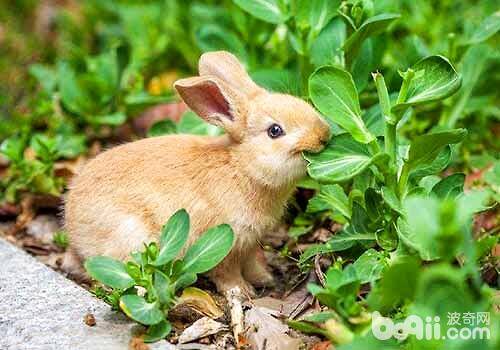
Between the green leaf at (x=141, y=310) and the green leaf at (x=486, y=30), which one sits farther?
the green leaf at (x=486, y=30)

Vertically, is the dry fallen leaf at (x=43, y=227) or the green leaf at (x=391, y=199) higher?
the green leaf at (x=391, y=199)

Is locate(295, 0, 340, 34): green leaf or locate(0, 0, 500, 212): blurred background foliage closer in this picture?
locate(295, 0, 340, 34): green leaf

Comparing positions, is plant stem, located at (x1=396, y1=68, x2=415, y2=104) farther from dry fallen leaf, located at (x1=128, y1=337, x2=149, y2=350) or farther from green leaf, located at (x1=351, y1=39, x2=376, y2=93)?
dry fallen leaf, located at (x1=128, y1=337, x2=149, y2=350)

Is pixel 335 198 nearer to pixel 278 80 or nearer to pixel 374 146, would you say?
pixel 374 146

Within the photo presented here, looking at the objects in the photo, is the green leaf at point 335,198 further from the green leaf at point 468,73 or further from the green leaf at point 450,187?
the green leaf at point 468,73

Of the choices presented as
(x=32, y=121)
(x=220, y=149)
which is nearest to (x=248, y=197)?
(x=220, y=149)

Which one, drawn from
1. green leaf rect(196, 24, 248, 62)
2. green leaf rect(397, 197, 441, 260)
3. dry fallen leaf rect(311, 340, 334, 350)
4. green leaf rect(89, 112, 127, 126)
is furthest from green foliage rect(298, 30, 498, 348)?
green leaf rect(89, 112, 127, 126)

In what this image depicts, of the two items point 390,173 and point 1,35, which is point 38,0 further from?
point 390,173

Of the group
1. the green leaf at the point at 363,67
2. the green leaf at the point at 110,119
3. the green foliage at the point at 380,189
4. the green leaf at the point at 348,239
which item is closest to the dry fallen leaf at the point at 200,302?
the green foliage at the point at 380,189
